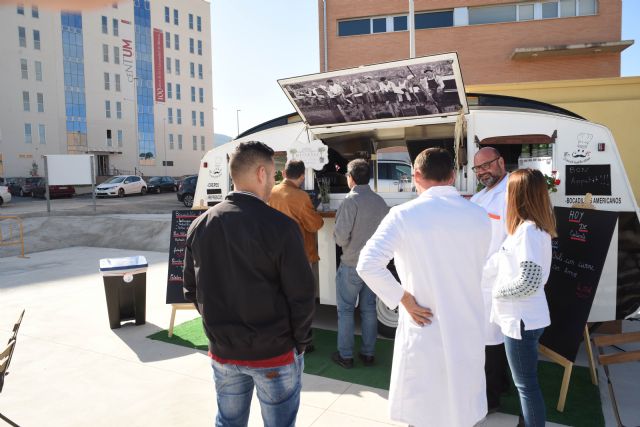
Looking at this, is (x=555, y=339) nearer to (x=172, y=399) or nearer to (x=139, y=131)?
(x=172, y=399)

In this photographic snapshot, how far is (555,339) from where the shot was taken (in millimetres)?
3844

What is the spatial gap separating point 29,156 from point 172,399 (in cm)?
4928

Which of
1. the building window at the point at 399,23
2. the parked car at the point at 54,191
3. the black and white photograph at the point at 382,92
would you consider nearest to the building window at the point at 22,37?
the parked car at the point at 54,191

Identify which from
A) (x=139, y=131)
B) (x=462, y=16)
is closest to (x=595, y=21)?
(x=462, y=16)

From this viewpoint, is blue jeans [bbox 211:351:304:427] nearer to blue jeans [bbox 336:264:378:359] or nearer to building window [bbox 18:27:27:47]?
blue jeans [bbox 336:264:378:359]

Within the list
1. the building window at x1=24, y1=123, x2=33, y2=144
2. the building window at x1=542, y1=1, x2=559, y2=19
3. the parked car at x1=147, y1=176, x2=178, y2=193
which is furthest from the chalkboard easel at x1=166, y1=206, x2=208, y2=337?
the building window at x1=24, y1=123, x2=33, y2=144

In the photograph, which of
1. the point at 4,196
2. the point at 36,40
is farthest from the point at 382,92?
the point at 36,40

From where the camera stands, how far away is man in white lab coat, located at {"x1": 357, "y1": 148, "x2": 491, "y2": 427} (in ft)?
6.84

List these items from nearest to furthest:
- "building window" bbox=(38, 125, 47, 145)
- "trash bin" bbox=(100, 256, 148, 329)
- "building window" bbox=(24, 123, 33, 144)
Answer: "trash bin" bbox=(100, 256, 148, 329), "building window" bbox=(24, 123, 33, 144), "building window" bbox=(38, 125, 47, 145)

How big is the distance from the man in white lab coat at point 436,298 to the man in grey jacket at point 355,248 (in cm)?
203

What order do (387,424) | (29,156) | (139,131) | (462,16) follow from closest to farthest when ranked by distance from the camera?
(387,424)
(462,16)
(29,156)
(139,131)

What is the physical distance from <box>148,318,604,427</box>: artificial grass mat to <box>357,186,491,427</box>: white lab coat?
1.85 metres

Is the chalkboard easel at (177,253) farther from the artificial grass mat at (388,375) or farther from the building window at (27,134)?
the building window at (27,134)

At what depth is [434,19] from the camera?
870 inches
